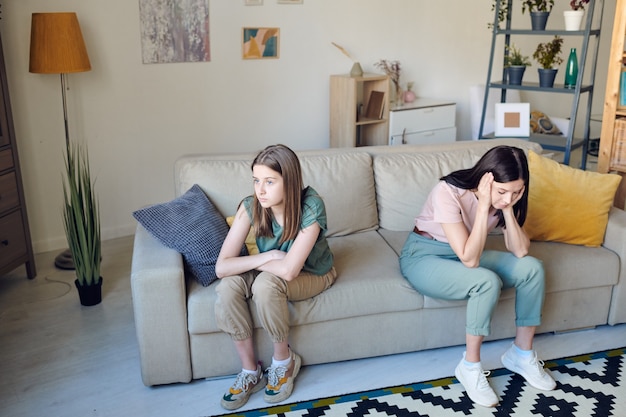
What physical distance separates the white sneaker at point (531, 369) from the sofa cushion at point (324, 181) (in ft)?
2.85

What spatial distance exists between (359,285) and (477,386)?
574 millimetres

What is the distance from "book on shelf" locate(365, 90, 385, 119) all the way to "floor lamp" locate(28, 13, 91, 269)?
213cm

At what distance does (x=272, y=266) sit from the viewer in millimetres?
2381

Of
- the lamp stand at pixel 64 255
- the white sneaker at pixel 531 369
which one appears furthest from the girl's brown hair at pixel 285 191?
the lamp stand at pixel 64 255

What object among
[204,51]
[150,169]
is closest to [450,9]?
[204,51]

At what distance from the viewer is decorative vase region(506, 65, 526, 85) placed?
430cm

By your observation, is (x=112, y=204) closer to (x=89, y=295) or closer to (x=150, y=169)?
(x=150, y=169)

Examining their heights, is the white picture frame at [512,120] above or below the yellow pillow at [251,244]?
above

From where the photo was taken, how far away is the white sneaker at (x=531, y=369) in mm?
2504

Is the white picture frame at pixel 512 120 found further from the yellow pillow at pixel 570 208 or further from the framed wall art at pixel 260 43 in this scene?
the framed wall art at pixel 260 43

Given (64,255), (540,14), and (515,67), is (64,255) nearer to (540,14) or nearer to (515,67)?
(515,67)

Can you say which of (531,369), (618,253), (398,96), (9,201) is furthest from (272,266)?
(398,96)

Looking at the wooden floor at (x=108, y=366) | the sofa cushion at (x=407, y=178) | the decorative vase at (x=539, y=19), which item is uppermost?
the decorative vase at (x=539, y=19)

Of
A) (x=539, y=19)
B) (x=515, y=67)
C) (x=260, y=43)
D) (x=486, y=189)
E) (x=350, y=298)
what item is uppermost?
(x=539, y=19)
